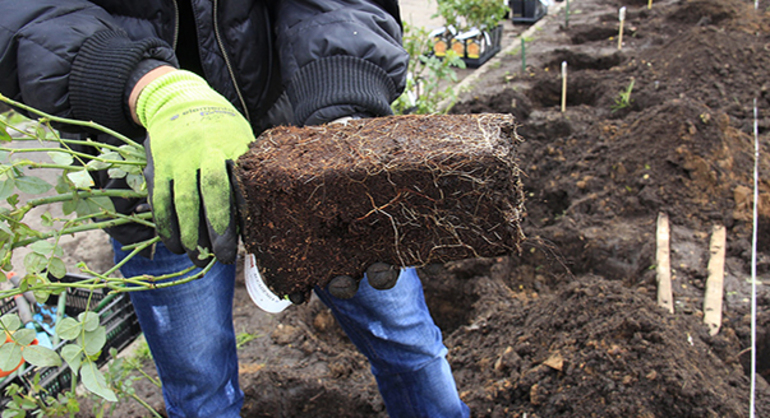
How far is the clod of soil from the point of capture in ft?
3.73

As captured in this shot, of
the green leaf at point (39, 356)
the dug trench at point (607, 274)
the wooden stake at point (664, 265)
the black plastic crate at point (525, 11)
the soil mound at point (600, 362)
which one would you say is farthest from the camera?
the black plastic crate at point (525, 11)

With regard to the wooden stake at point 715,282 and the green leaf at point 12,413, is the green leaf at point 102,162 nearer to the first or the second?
the green leaf at point 12,413

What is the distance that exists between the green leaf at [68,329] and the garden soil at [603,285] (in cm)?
78

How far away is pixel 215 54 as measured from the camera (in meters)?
1.49

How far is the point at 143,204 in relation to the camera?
144 centimetres

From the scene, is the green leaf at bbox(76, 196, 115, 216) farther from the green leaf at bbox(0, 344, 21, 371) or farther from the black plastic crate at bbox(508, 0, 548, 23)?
the black plastic crate at bbox(508, 0, 548, 23)

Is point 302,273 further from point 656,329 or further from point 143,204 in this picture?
point 656,329

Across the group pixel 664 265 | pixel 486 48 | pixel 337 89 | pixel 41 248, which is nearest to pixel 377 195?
pixel 337 89

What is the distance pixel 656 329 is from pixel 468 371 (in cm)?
71

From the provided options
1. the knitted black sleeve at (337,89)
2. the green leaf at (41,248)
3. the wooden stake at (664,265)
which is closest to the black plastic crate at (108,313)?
the green leaf at (41,248)

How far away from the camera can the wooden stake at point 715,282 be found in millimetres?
2199

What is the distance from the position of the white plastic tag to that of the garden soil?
0.43 m

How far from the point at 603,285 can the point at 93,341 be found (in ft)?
6.01

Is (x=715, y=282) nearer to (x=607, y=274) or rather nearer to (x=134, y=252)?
(x=607, y=274)
